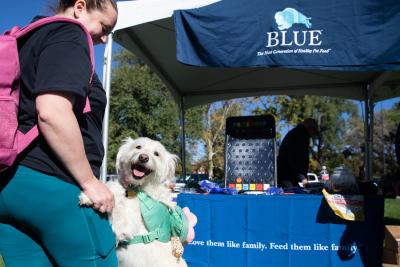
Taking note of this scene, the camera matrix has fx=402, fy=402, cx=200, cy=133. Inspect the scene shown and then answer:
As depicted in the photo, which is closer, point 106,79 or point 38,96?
point 38,96

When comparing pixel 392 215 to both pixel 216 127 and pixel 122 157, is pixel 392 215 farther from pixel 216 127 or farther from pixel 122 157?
pixel 216 127

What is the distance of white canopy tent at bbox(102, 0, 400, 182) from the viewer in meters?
6.29

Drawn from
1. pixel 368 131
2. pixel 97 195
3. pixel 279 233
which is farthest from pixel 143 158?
pixel 368 131

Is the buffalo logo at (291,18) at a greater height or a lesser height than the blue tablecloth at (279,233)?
greater

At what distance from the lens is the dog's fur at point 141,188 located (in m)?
2.67

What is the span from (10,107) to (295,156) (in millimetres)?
5319

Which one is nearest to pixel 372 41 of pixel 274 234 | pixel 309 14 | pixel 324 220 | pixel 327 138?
pixel 309 14

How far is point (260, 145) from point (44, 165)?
4049 mm

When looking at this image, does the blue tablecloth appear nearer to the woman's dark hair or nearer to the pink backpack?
the woman's dark hair

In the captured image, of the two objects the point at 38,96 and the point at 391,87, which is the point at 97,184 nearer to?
the point at 38,96

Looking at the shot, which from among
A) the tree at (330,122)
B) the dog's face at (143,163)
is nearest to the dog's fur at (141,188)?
the dog's face at (143,163)

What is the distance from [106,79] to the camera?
4.68 meters

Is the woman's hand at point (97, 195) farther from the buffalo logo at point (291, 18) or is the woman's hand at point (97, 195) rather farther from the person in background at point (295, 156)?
the person in background at point (295, 156)

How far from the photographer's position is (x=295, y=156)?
6168 millimetres
